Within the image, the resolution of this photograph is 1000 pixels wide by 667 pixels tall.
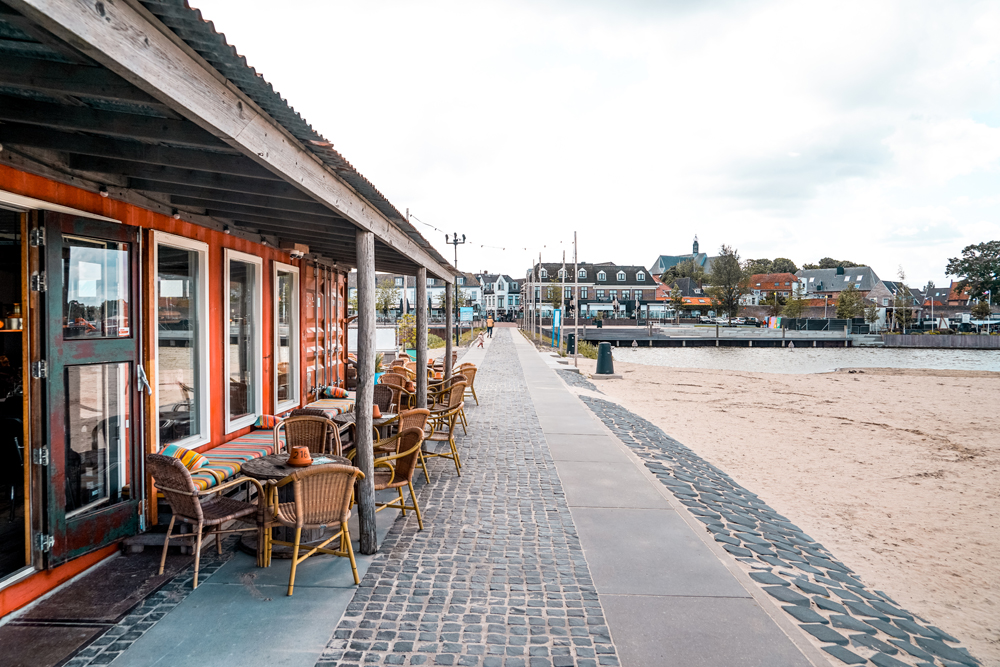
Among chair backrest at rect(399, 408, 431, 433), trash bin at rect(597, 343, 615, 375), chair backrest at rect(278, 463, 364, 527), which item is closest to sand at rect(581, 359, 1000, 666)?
trash bin at rect(597, 343, 615, 375)

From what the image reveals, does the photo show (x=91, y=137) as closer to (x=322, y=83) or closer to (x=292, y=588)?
(x=292, y=588)

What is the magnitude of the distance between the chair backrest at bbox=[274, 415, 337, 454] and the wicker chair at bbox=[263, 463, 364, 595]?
158 cm

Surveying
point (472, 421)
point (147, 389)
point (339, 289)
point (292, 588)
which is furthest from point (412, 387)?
point (292, 588)

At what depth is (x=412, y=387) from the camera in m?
10.1

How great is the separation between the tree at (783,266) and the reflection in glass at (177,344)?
12860 centimetres

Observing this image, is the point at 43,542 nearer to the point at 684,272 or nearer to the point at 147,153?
the point at 147,153

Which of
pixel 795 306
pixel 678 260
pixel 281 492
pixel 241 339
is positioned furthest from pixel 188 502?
pixel 678 260

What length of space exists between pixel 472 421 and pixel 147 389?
21.2 ft

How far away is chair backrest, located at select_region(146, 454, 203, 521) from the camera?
12.9 ft

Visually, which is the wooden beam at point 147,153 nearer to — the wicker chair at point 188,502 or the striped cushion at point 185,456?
the wicker chair at point 188,502

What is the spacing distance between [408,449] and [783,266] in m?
129

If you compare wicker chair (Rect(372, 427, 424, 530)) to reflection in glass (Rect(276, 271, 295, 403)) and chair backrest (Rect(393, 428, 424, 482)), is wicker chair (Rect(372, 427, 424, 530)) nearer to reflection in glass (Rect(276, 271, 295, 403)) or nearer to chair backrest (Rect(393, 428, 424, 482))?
chair backrest (Rect(393, 428, 424, 482))

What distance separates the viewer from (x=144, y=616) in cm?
361

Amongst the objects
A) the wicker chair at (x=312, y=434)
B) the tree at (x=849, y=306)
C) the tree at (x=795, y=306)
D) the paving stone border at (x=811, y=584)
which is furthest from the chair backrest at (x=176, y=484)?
the tree at (x=849, y=306)
